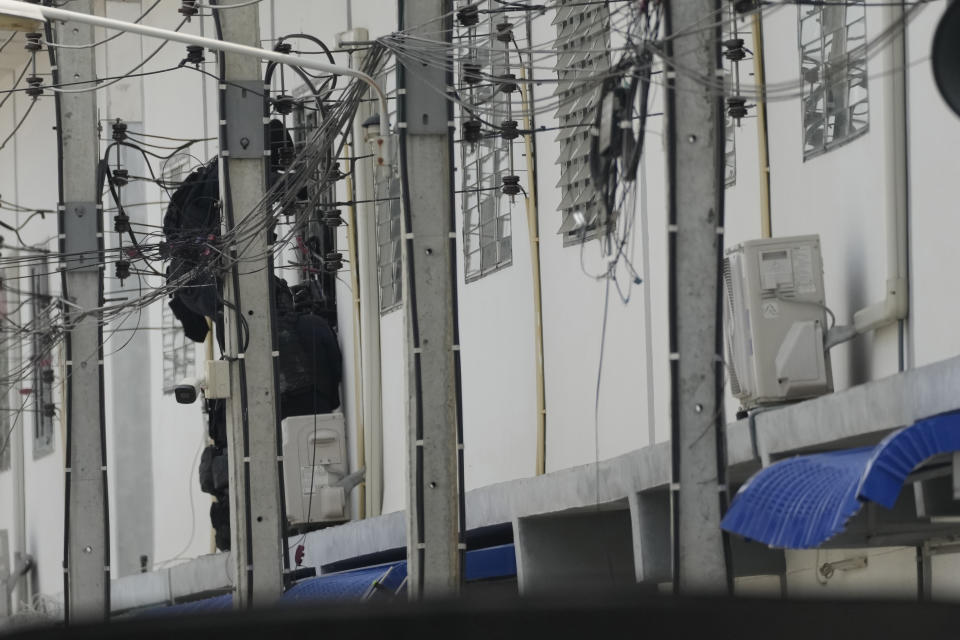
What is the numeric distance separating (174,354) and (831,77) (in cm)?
1852

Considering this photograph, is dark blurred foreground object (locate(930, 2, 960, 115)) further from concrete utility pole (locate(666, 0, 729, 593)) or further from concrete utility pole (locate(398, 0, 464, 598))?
concrete utility pole (locate(398, 0, 464, 598))

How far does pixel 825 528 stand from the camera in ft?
29.0

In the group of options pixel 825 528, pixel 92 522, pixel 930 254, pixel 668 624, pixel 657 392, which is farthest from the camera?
pixel 92 522

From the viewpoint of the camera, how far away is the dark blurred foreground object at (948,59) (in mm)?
5379

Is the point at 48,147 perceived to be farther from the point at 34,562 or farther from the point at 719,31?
the point at 719,31

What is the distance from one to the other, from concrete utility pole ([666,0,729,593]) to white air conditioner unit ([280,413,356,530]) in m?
12.3

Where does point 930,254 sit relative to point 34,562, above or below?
above

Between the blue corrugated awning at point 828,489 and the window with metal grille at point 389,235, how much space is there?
11453 mm

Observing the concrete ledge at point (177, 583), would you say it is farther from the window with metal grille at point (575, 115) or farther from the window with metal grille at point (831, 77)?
the window with metal grille at point (831, 77)

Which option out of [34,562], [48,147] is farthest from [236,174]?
[34,562]

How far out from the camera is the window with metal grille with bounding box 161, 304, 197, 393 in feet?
95.5

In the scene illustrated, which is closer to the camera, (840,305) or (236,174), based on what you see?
(840,305)

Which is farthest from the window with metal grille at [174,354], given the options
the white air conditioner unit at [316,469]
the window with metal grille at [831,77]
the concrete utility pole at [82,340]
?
the window with metal grille at [831,77]

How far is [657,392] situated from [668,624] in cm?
1295
